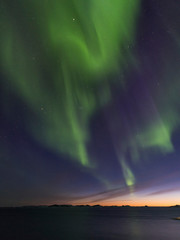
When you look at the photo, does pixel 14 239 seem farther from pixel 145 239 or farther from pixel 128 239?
pixel 145 239

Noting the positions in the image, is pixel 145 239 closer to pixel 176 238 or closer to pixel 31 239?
pixel 176 238

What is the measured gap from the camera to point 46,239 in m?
44.8

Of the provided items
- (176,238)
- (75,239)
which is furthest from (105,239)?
(176,238)

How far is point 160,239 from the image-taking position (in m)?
44.3

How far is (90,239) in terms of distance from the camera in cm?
4447

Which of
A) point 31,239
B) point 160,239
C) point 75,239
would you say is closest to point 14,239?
point 31,239

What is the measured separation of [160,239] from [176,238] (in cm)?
425

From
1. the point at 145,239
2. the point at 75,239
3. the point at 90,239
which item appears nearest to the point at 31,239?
the point at 75,239

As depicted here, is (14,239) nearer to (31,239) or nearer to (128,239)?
(31,239)

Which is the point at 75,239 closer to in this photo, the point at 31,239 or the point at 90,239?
the point at 90,239

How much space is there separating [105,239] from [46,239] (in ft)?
38.6

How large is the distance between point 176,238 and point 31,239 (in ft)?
97.4

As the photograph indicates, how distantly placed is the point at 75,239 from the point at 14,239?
12.5m

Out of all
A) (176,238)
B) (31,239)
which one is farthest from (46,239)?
(176,238)
